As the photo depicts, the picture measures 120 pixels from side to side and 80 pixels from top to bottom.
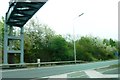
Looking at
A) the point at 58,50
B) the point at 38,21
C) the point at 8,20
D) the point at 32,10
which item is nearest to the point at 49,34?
the point at 38,21

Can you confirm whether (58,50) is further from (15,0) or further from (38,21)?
(15,0)

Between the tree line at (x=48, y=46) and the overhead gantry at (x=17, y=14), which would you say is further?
the tree line at (x=48, y=46)

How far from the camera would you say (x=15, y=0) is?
28078mm

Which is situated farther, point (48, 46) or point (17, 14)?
point (48, 46)

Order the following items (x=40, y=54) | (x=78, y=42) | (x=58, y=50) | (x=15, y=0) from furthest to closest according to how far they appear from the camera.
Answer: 1. (x=78, y=42)
2. (x=58, y=50)
3. (x=40, y=54)
4. (x=15, y=0)

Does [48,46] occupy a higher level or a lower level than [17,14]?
lower

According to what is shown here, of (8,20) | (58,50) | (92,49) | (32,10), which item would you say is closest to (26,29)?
(58,50)

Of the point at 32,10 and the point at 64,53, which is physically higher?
the point at 32,10

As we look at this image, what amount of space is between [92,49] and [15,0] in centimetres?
4072

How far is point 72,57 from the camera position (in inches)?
2124

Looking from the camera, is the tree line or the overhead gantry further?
the tree line

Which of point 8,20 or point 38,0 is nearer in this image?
point 38,0

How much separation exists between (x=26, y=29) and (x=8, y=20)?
2507cm

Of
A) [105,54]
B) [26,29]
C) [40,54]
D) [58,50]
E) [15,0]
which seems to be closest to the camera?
[15,0]
